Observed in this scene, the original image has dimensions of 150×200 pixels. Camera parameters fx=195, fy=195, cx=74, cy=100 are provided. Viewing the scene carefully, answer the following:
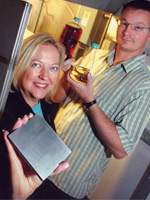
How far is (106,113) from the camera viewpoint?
984 millimetres

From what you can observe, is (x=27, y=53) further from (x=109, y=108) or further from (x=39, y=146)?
(x=39, y=146)

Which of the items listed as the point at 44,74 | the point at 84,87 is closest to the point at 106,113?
the point at 84,87

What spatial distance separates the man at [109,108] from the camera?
2.89 ft

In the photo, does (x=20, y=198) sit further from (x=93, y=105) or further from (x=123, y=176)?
(x=123, y=176)

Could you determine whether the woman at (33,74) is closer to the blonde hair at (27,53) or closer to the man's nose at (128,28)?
the blonde hair at (27,53)

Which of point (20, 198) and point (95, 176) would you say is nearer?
point (20, 198)

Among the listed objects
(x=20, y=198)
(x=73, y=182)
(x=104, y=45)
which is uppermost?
(x=104, y=45)

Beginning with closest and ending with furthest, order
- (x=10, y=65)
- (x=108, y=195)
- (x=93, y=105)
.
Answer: (x=10, y=65) < (x=93, y=105) < (x=108, y=195)

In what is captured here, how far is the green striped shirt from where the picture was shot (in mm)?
889

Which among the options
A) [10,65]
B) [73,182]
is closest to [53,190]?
[73,182]

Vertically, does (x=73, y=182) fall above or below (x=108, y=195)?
above

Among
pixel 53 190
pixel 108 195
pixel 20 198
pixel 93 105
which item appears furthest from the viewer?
pixel 108 195

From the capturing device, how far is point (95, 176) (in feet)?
3.71

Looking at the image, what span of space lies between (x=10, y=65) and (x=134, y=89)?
2.29 feet
